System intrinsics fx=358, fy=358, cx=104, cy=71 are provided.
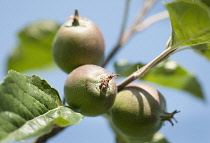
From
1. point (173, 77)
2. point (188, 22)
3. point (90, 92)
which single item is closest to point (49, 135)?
point (90, 92)

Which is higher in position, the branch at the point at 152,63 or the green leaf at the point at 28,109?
the branch at the point at 152,63

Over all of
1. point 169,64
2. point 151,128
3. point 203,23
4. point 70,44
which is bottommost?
point 151,128

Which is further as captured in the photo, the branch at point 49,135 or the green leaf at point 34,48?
the green leaf at point 34,48

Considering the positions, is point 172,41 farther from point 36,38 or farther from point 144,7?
point 36,38

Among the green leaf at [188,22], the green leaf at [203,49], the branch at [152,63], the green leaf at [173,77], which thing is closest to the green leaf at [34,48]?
the green leaf at [173,77]

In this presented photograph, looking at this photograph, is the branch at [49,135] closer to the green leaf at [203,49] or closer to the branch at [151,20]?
the green leaf at [203,49]

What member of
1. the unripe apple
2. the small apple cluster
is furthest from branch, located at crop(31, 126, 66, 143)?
the unripe apple

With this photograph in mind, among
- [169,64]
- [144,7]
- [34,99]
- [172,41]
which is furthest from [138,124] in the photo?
[144,7]

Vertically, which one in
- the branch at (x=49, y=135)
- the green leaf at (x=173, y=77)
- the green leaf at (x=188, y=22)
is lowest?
the branch at (x=49, y=135)
